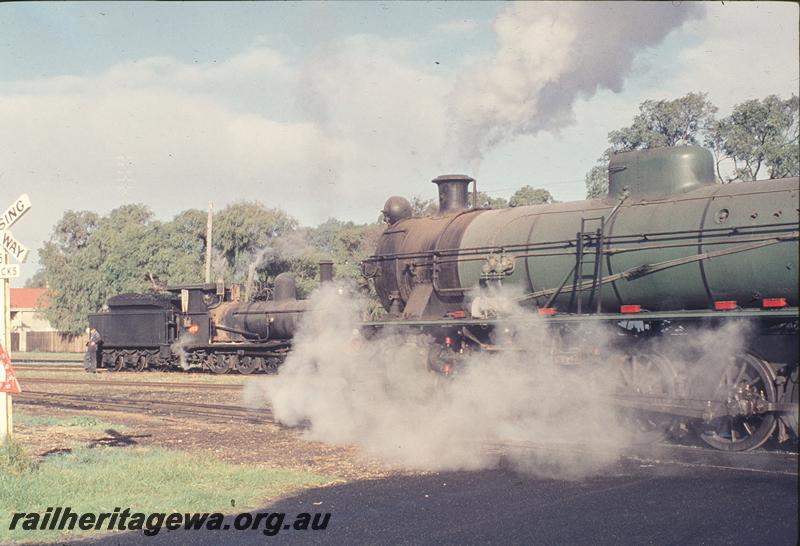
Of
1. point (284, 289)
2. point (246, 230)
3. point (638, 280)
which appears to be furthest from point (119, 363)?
point (638, 280)

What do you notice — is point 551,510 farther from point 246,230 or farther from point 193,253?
point 193,253

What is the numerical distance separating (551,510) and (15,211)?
7.25 m

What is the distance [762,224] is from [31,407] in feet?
54.4

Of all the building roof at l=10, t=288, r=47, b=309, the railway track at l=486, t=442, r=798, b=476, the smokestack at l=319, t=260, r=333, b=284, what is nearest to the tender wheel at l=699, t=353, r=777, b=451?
the railway track at l=486, t=442, r=798, b=476

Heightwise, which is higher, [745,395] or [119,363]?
[745,395]

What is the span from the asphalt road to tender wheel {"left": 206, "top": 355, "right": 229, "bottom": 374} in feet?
74.5

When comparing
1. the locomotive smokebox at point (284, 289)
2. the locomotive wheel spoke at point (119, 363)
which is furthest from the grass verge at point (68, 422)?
the locomotive wheel spoke at point (119, 363)

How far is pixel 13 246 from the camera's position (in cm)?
1053

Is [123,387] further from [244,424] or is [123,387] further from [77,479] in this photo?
[77,479]

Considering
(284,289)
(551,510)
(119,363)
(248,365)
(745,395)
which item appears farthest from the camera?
(119,363)

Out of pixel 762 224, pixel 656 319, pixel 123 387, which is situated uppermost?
pixel 762 224

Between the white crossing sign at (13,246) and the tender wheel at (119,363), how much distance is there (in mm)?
25941

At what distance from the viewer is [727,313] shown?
1002 centimetres

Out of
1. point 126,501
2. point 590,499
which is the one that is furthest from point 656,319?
point 126,501
